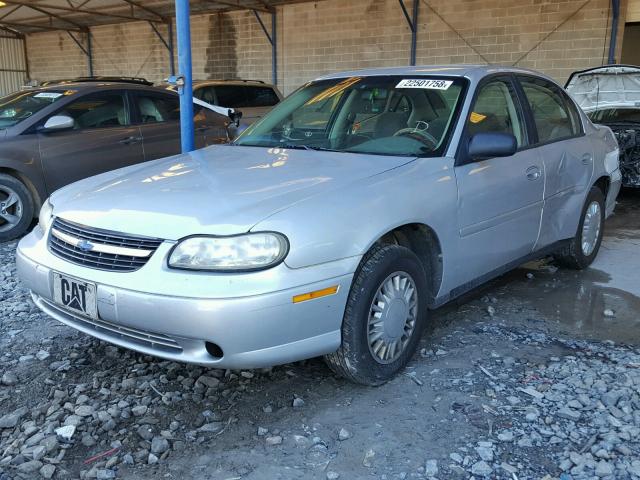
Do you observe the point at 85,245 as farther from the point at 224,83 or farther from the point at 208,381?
the point at 224,83

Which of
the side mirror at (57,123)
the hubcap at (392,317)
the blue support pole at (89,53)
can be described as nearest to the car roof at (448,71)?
the hubcap at (392,317)

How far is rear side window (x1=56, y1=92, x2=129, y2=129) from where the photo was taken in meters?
6.39

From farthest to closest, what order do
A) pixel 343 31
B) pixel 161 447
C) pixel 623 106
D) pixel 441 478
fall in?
pixel 343 31 < pixel 623 106 < pixel 161 447 < pixel 441 478

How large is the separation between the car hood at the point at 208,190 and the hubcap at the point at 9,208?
300 centimetres

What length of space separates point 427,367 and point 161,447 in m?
1.47

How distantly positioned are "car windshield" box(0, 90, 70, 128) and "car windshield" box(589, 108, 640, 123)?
6.81 metres

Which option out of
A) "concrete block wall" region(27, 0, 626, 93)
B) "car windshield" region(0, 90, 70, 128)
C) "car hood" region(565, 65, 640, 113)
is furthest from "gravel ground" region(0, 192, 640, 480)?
"concrete block wall" region(27, 0, 626, 93)

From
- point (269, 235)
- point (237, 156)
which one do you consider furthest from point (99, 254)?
point (237, 156)

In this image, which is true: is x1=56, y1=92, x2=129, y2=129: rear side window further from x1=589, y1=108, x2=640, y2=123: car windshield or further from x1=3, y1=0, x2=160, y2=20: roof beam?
x1=3, y1=0, x2=160, y2=20: roof beam

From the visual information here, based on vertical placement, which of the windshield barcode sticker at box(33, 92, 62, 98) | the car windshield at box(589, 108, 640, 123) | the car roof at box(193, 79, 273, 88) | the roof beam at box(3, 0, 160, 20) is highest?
the roof beam at box(3, 0, 160, 20)

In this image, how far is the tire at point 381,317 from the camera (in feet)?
9.03

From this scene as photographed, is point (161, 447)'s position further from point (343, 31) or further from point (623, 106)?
point (343, 31)

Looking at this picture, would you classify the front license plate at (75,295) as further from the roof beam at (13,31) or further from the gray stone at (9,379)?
the roof beam at (13,31)

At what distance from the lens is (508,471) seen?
93.4 inches
